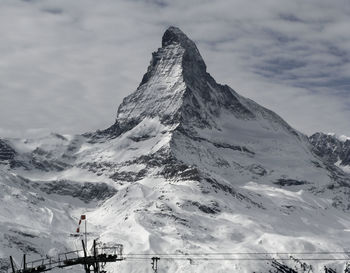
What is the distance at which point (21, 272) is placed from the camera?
320 feet

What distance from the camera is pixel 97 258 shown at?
92.6 metres

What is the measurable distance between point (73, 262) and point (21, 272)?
8.43m

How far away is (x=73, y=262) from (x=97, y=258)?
357cm

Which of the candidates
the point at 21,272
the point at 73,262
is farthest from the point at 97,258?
Result: the point at 21,272

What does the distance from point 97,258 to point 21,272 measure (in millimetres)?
11992

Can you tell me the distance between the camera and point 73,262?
94000 millimetres

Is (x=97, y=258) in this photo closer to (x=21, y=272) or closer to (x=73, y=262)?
(x=73, y=262)
